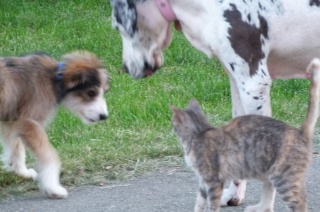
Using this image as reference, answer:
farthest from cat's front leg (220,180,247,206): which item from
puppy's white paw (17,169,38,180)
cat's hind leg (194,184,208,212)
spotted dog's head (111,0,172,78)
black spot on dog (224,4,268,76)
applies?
puppy's white paw (17,169,38,180)

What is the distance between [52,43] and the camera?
1089 centimetres

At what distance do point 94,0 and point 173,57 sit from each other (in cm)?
369

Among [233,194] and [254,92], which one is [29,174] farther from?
[254,92]

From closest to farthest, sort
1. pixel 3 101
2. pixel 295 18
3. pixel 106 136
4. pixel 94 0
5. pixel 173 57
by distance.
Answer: pixel 295 18, pixel 3 101, pixel 106 136, pixel 173 57, pixel 94 0

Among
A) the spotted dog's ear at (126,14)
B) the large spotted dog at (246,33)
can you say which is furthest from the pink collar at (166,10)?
the spotted dog's ear at (126,14)

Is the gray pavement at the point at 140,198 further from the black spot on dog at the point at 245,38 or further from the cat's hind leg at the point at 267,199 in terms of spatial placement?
the black spot on dog at the point at 245,38

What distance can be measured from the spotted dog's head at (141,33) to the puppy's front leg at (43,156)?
0.76m

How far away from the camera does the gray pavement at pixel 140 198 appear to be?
5848 millimetres

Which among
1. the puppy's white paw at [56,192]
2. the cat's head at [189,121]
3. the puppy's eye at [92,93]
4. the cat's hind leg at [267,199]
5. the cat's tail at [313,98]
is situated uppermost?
the cat's tail at [313,98]

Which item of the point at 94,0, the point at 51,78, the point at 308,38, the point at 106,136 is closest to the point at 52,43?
the point at 94,0

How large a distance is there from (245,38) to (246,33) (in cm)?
3

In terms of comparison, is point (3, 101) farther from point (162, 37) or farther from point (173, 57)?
point (173, 57)

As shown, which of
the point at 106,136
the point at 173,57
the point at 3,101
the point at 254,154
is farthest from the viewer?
the point at 173,57

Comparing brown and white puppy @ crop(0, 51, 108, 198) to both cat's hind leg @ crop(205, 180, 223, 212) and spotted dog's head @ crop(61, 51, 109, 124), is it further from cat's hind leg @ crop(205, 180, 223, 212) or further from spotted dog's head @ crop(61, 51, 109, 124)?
cat's hind leg @ crop(205, 180, 223, 212)
